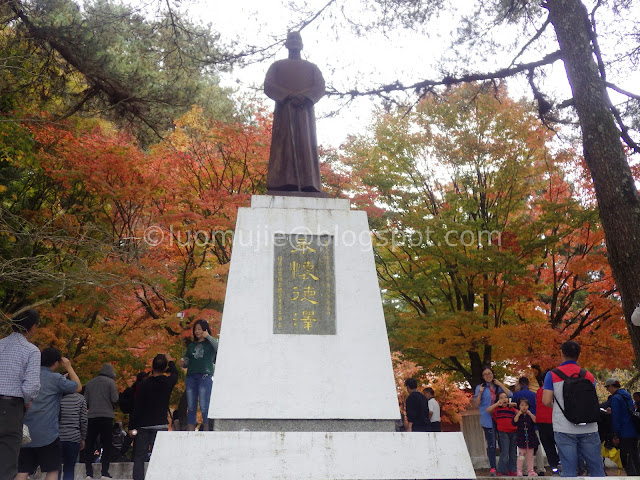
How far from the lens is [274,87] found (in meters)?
6.54

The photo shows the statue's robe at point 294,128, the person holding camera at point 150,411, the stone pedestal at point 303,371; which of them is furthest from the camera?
the statue's robe at point 294,128

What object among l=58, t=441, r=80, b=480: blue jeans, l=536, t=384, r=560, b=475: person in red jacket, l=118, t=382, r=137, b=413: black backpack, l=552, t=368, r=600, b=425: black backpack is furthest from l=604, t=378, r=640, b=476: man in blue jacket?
l=58, t=441, r=80, b=480: blue jeans

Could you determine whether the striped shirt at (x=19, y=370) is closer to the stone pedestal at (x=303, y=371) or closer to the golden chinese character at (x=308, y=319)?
the stone pedestal at (x=303, y=371)

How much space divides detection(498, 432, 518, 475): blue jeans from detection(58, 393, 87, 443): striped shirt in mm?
4612

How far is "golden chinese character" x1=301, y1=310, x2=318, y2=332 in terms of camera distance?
532cm

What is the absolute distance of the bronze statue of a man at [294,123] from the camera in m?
6.29

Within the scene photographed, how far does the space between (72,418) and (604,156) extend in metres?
6.75

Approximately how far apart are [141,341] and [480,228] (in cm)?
654

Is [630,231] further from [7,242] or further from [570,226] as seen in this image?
[7,242]

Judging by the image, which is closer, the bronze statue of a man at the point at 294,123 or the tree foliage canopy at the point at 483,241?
the bronze statue of a man at the point at 294,123

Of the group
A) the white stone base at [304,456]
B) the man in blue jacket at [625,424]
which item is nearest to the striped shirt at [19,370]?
the white stone base at [304,456]

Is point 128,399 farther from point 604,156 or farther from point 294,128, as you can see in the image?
point 604,156

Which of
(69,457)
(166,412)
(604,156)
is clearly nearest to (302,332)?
(166,412)

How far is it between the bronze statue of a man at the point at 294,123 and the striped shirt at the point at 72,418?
2.83 m
